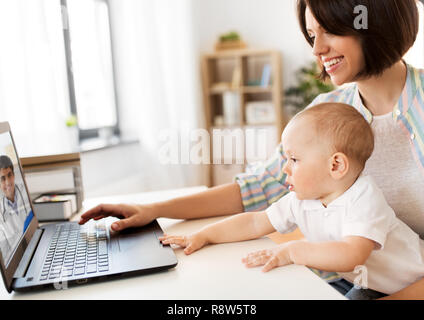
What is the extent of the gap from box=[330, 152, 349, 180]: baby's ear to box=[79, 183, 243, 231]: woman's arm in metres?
0.37

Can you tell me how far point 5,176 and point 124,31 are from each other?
8.20ft

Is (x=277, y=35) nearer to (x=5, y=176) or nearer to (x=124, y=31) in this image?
(x=124, y=31)

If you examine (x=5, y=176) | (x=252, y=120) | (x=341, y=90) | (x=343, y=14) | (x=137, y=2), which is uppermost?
(x=137, y=2)

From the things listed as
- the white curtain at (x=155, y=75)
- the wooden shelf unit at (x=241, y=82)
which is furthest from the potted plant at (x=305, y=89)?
the white curtain at (x=155, y=75)

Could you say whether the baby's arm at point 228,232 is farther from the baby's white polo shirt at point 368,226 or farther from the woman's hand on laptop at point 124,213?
the woman's hand on laptop at point 124,213

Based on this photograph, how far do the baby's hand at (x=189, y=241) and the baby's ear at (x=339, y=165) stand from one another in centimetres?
31

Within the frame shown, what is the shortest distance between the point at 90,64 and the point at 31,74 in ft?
2.95

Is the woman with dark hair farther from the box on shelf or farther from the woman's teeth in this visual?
the box on shelf

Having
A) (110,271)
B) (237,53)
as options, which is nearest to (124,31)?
(237,53)

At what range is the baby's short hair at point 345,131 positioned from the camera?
858 millimetres

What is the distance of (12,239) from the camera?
0.82 metres

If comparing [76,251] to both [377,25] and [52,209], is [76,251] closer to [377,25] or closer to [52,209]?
[52,209]

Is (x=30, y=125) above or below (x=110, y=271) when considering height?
above

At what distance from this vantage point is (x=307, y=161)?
0.88m
